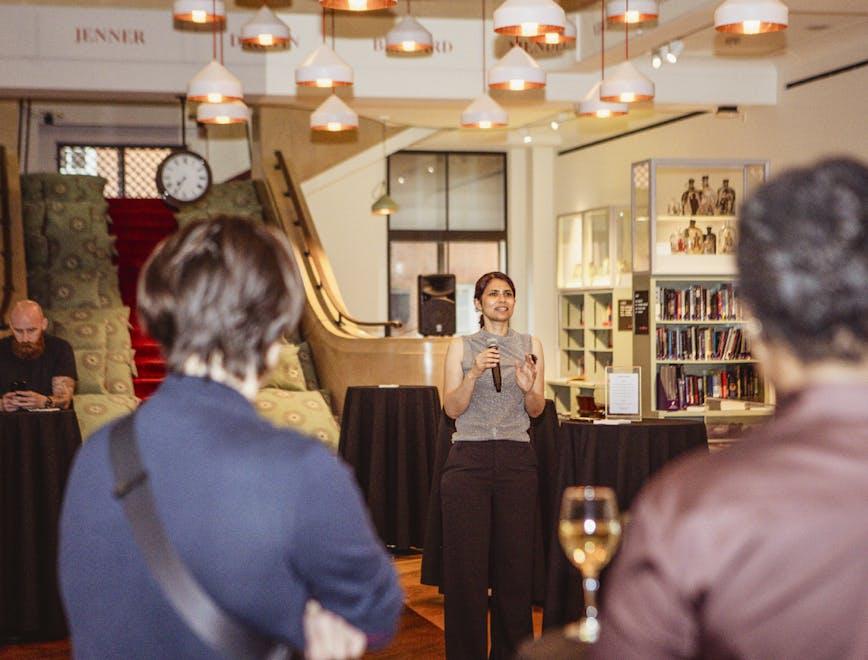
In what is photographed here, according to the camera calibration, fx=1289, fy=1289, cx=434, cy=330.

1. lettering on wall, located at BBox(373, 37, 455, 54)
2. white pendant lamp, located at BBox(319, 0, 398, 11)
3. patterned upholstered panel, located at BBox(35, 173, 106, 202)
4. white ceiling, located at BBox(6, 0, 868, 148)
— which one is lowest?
patterned upholstered panel, located at BBox(35, 173, 106, 202)

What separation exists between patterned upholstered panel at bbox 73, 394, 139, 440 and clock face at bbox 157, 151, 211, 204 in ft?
13.9

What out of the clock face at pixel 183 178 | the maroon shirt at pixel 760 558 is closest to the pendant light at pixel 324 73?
the clock face at pixel 183 178

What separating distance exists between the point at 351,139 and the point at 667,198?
3.96m

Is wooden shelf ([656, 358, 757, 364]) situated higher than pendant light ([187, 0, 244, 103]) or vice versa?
pendant light ([187, 0, 244, 103])

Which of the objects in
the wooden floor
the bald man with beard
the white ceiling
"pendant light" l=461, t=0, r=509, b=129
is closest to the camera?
the wooden floor

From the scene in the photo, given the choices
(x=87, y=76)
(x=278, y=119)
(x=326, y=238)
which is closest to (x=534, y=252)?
(x=326, y=238)

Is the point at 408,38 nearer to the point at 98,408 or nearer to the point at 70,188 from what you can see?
the point at 98,408

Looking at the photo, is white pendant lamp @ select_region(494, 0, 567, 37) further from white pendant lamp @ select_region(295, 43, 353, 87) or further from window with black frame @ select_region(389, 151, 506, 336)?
window with black frame @ select_region(389, 151, 506, 336)

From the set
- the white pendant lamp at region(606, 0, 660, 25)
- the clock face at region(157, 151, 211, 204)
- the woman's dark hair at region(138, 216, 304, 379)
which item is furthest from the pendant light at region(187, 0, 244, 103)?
the woman's dark hair at region(138, 216, 304, 379)

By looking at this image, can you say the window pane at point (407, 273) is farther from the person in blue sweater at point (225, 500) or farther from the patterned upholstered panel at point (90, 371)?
the person in blue sweater at point (225, 500)

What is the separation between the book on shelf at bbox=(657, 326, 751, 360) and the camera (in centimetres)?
1145

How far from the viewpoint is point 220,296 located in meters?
1.79

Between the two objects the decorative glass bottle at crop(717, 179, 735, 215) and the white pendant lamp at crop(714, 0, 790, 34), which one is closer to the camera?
the white pendant lamp at crop(714, 0, 790, 34)

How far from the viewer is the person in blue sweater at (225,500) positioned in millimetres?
1685
